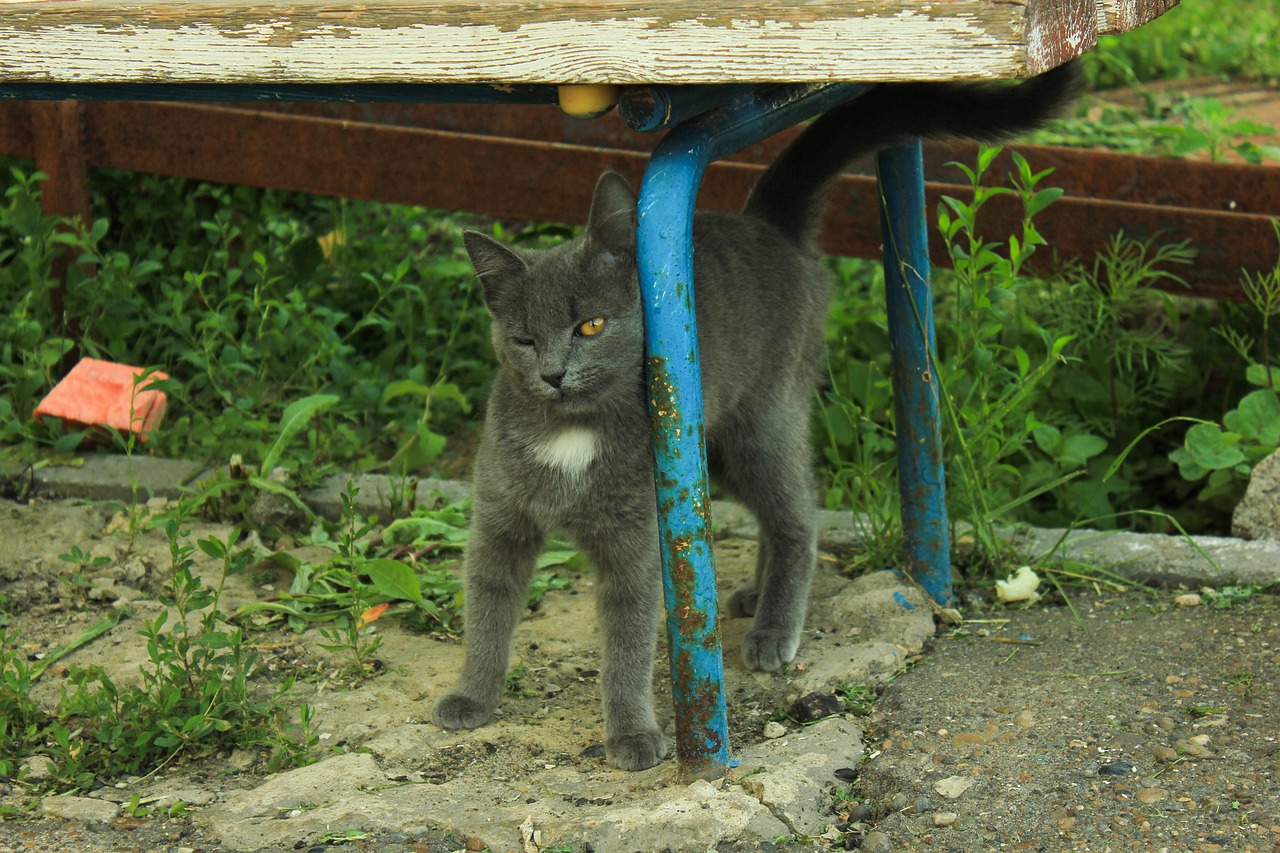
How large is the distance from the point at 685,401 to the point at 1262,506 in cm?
171

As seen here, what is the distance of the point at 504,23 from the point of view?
1.60m

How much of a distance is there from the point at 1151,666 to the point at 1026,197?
0.92 m

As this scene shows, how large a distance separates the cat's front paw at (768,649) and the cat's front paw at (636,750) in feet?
1.14

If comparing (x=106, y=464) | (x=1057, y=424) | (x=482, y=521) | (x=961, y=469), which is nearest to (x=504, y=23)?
(x=482, y=521)

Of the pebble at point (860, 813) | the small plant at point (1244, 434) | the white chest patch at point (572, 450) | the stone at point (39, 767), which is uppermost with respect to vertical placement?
the white chest patch at point (572, 450)

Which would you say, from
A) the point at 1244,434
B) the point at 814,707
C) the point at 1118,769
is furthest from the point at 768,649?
the point at 1244,434

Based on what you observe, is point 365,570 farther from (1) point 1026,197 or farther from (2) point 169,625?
(1) point 1026,197

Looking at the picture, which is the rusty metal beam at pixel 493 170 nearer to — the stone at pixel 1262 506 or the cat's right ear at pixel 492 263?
the stone at pixel 1262 506

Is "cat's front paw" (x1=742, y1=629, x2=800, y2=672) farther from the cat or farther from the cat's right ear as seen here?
the cat's right ear

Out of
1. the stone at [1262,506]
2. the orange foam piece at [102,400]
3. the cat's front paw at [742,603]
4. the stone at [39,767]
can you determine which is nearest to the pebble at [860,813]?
the cat's front paw at [742,603]

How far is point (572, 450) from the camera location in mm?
2184

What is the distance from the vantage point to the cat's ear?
2.05 m

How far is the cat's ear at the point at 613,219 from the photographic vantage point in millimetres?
2055

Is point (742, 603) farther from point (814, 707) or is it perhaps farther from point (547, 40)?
point (547, 40)
